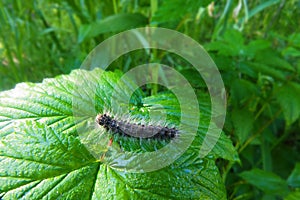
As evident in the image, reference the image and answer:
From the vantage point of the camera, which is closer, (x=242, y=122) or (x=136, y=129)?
(x=136, y=129)

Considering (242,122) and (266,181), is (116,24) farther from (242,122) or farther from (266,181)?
(266,181)

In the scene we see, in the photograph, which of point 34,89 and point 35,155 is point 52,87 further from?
point 35,155

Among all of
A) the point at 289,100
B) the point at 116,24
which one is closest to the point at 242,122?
the point at 289,100

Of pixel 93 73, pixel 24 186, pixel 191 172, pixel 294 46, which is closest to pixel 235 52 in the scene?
pixel 294 46

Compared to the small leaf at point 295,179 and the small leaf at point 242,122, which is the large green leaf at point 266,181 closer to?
the small leaf at point 295,179

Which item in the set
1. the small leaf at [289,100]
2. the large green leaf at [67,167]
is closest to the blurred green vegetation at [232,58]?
the small leaf at [289,100]

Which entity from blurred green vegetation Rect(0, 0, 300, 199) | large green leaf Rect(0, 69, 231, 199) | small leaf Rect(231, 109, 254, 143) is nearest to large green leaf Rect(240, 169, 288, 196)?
blurred green vegetation Rect(0, 0, 300, 199)
